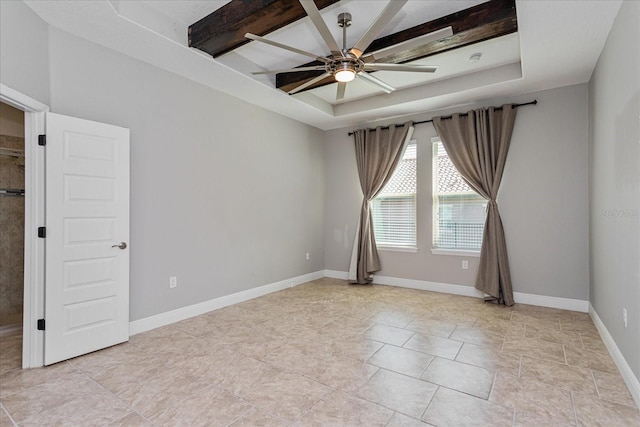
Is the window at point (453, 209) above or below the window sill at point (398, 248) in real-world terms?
above

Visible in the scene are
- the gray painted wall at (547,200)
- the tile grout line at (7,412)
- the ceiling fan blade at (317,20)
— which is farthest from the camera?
the gray painted wall at (547,200)

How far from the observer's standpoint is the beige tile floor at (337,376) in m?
1.98

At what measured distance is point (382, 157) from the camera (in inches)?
214

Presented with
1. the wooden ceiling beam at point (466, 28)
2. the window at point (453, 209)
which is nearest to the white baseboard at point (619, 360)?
the window at point (453, 209)

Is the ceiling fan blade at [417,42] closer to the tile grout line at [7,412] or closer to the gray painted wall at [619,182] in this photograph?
the gray painted wall at [619,182]

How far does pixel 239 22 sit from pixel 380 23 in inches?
49.5

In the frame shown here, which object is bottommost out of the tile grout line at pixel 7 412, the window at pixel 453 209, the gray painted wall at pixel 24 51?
the tile grout line at pixel 7 412

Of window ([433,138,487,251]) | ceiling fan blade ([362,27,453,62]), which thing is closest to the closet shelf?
ceiling fan blade ([362,27,453,62])

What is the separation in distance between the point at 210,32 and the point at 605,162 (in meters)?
3.88

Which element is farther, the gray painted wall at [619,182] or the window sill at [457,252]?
the window sill at [457,252]

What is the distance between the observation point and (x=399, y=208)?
5418 mm

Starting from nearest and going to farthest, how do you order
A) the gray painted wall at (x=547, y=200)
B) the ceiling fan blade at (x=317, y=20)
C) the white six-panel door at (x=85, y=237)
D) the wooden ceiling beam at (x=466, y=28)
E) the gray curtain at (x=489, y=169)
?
the ceiling fan blade at (x=317, y=20)
the white six-panel door at (x=85, y=237)
the wooden ceiling beam at (x=466, y=28)
the gray painted wall at (x=547, y=200)
the gray curtain at (x=489, y=169)

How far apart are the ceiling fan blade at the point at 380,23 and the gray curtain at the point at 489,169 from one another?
2.59 m

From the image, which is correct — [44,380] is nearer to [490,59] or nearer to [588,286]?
[490,59]
